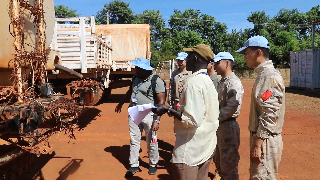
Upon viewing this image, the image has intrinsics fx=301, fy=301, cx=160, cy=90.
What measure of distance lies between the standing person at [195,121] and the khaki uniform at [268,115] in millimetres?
398

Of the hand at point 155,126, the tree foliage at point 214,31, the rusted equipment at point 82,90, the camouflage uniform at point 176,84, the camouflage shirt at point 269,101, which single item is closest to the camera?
the camouflage shirt at point 269,101

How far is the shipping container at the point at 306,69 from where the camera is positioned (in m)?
15.7

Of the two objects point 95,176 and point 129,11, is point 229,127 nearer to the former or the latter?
point 95,176

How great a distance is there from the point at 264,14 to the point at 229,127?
45.7m

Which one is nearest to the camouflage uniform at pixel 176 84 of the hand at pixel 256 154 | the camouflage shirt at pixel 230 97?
the camouflage shirt at pixel 230 97

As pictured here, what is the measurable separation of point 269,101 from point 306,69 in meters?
15.8

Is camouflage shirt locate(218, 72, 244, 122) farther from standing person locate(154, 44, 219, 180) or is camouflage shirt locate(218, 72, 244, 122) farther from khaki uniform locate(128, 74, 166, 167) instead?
khaki uniform locate(128, 74, 166, 167)

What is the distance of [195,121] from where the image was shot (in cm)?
230

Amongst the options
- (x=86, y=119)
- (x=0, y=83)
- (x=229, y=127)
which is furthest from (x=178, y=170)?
(x=86, y=119)

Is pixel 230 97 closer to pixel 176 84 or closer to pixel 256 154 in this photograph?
pixel 256 154

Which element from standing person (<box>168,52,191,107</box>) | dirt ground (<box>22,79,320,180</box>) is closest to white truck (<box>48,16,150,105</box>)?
dirt ground (<box>22,79,320,180</box>)

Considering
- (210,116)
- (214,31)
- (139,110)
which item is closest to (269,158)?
(210,116)

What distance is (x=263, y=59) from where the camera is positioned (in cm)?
274

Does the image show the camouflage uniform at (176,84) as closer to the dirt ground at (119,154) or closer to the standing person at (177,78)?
the standing person at (177,78)
